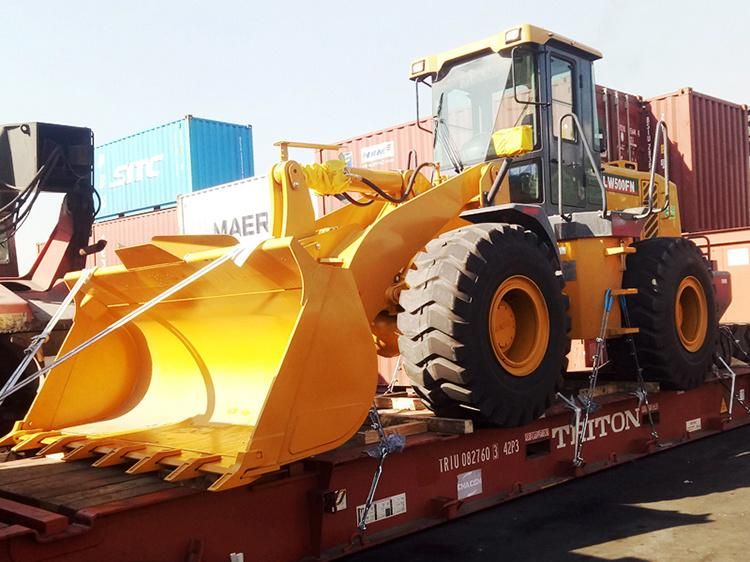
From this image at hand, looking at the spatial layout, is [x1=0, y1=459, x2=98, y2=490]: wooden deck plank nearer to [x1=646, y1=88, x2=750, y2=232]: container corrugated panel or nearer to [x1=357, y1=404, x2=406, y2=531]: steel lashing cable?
[x1=357, y1=404, x2=406, y2=531]: steel lashing cable

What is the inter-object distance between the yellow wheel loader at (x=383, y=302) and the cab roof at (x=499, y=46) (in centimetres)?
2

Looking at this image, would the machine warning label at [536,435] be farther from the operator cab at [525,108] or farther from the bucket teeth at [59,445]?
the bucket teeth at [59,445]

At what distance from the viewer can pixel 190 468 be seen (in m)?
3.64

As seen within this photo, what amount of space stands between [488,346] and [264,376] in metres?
1.32

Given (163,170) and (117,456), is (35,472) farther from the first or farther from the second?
(163,170)

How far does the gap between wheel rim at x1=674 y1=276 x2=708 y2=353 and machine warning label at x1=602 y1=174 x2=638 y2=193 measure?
105 cm

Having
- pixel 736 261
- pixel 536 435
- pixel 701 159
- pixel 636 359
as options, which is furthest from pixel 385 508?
pixel 701 159

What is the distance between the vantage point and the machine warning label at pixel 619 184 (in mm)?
6977

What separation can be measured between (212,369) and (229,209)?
1224 cm

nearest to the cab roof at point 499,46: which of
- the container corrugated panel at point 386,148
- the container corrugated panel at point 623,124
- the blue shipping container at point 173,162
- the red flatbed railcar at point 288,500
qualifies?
the red flatbed railcar at point 288,500

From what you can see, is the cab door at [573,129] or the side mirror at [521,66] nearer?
the side mirror at [521,66]

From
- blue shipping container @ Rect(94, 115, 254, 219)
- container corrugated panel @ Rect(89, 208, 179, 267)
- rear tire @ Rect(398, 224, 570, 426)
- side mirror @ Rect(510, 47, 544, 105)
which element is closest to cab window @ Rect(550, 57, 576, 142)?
side mirror @ Rect(510, 47, 544, 105)

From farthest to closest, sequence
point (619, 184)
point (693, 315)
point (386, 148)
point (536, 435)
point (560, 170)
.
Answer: point (386, 148), point (619, 184), point (693, 315), point (560, 170), point (536, 435)

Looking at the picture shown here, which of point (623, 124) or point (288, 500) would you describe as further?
point (623, 124)
